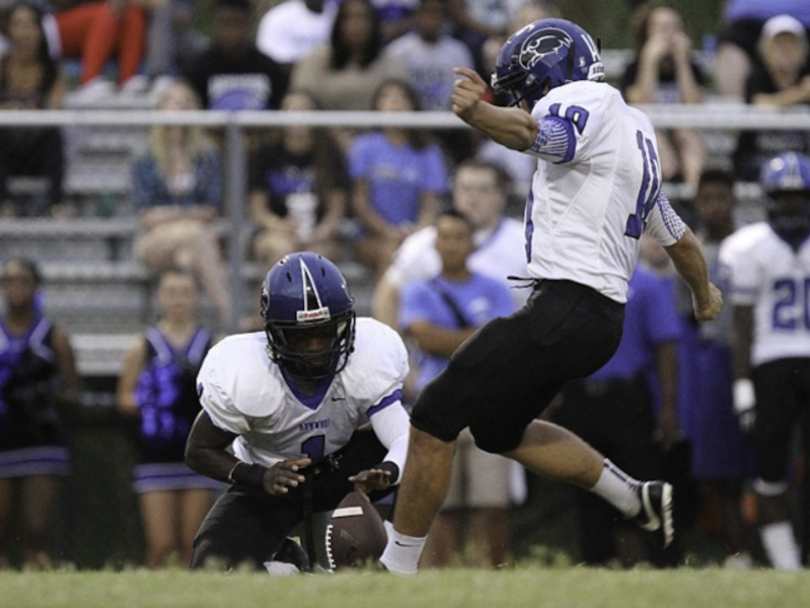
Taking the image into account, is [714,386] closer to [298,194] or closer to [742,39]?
[298,194]

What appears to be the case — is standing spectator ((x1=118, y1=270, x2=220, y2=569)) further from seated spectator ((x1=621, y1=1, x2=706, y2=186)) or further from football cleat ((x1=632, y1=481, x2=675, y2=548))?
football cleat ((x1=632, y1=481, x2=675, y2=548))

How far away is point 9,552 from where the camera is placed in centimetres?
1091

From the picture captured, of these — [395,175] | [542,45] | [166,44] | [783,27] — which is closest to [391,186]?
[395,175]

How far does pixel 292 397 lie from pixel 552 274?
3.77ft

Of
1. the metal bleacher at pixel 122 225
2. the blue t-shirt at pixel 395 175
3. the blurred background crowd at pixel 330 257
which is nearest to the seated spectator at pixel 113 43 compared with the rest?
the blurred background crowd at pixel 330 257

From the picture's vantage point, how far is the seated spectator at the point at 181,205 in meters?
10.4

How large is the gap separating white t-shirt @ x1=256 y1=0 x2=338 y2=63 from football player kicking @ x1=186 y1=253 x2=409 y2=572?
18.8 ft

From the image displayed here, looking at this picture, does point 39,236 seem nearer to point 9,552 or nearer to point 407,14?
point 9,552

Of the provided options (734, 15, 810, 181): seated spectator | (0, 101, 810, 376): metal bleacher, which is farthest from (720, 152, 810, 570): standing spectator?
(734, 15, 810, 181): seated spectator

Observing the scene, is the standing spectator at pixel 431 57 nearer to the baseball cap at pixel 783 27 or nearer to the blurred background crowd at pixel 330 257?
the blurred background crowd at pixel 330 257

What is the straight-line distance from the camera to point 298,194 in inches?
411

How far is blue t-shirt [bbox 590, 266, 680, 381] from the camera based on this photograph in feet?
33.3

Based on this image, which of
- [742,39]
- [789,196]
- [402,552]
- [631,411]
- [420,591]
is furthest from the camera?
[742,39]

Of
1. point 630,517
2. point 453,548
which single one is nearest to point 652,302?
point 453,548
